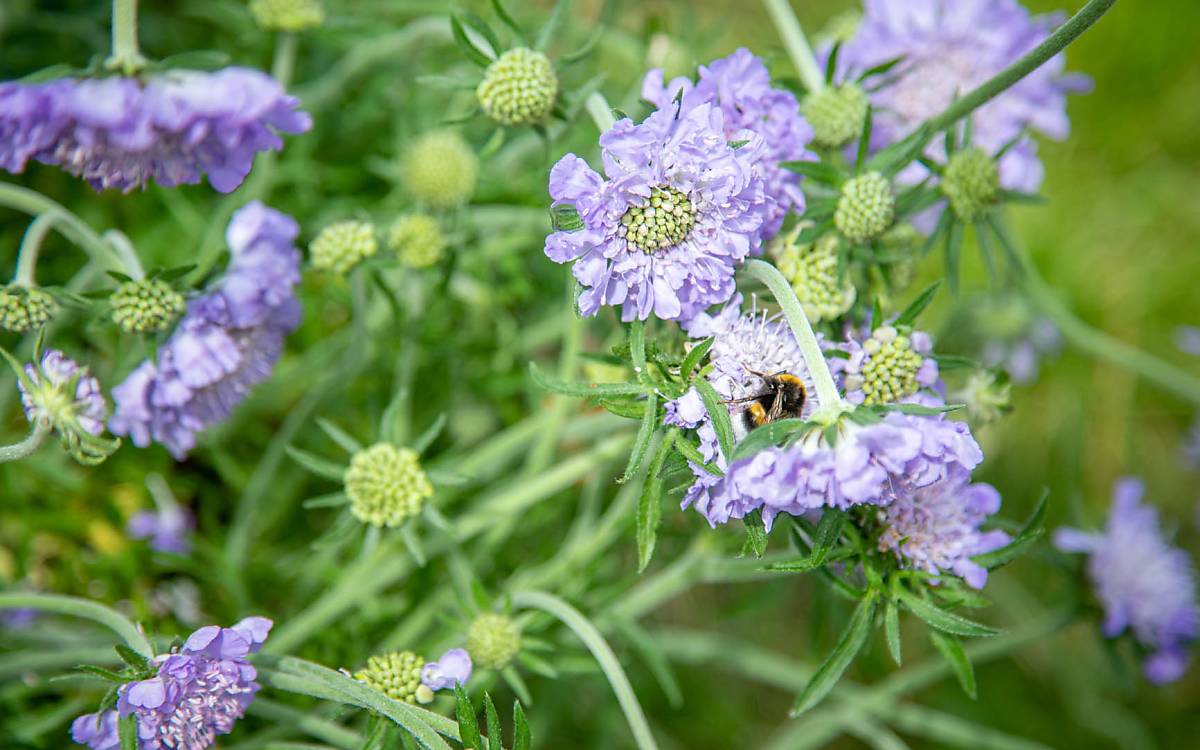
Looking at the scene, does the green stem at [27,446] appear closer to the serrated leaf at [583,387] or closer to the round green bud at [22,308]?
the round green bud at [22,308]

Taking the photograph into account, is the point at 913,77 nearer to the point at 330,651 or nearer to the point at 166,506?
the point at 330,651

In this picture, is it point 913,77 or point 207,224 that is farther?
point 207,224

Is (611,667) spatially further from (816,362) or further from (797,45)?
(797,45)

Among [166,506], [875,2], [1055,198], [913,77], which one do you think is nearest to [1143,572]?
[913,77]

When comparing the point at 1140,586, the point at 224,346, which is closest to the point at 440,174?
the point at 224,346

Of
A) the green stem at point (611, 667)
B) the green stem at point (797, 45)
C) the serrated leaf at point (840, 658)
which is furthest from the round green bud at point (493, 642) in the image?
the green stem at point (797, 45)

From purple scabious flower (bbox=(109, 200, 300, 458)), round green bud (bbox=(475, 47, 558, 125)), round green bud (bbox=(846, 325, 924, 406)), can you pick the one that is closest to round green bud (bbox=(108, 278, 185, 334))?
purple scabious flower (bbox=(109, 200, 300, 458))
